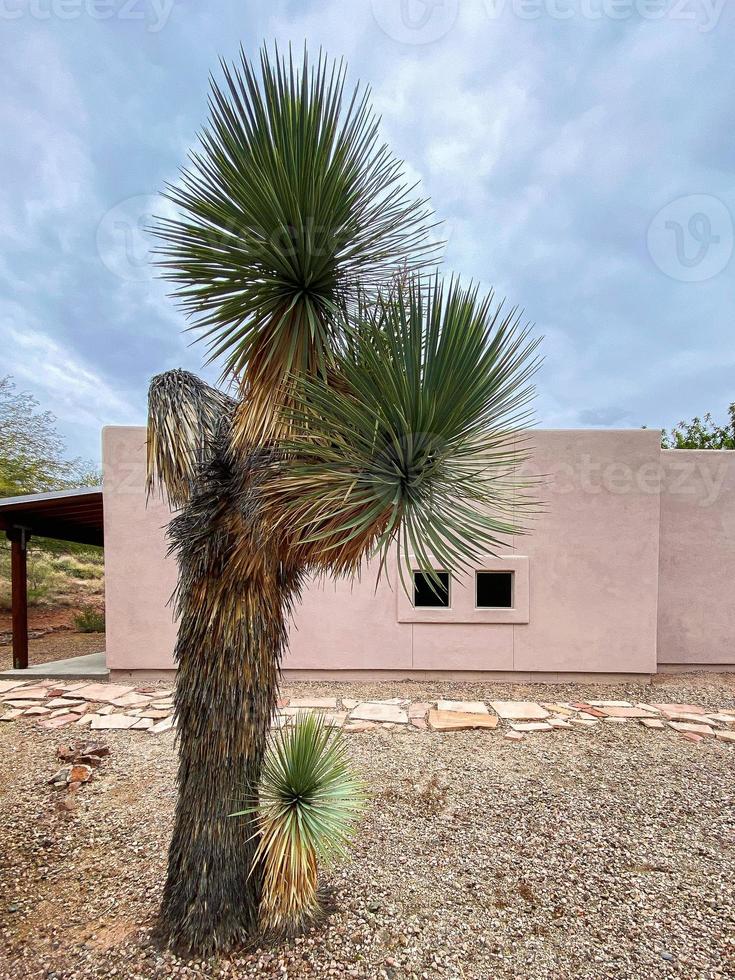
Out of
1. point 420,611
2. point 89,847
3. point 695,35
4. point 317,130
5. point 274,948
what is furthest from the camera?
point 420,611

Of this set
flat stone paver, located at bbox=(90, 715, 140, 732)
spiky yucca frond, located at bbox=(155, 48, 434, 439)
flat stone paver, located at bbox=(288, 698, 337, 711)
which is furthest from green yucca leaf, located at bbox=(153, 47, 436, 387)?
flat stone paver, located at bbox=(90, 715, 140, 732)

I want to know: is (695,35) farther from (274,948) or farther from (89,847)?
(89,847)

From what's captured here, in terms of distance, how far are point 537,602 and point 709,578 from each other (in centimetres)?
317

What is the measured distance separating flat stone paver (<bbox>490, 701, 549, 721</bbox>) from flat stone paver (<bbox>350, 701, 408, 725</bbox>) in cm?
122

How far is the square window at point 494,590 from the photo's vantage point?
7.21m

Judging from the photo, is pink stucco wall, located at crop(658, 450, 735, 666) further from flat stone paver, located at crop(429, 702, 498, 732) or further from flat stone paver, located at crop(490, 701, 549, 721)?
flat stone paver, located at crop(429, 702, 498, 732)

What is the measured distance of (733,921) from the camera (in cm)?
259

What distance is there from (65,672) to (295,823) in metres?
6.99

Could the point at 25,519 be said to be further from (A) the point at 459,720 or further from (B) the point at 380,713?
(A) the point at 459,720

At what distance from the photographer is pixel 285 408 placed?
1.77m

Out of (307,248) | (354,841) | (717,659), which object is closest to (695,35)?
(307,248)

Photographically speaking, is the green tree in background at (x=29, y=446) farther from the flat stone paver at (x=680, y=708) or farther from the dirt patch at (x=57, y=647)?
the flat stone paver at (x=680, y=708)

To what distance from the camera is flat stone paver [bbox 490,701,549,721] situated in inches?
221

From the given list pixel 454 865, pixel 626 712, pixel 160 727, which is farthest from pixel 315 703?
pixel 626 712
